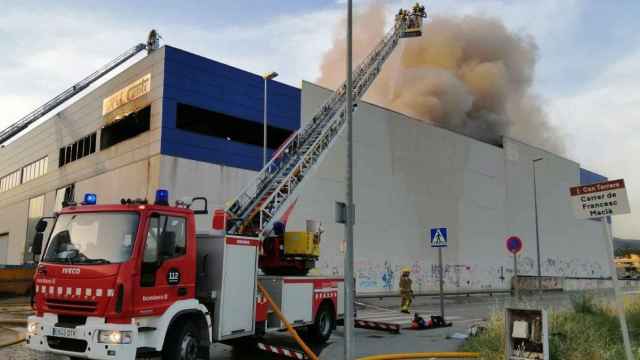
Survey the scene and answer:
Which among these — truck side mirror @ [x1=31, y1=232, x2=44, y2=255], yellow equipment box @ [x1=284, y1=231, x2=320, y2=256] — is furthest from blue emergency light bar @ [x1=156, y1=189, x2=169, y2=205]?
yellow equipment box @ [x1=284, y1=231, x2=320, y2=256]

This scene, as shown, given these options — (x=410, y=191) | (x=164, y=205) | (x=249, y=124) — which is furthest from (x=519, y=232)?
(x=164, y=205)

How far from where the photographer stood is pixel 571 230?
5084cm

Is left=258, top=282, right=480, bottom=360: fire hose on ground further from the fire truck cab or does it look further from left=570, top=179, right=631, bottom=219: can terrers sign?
left=570, top=179, right=631, bottom=219: can terrers sign

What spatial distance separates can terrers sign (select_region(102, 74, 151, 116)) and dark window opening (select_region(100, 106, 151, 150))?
2.42 ft

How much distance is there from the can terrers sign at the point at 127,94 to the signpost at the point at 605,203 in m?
20.4

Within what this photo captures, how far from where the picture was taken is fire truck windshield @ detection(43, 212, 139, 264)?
6.62 meters

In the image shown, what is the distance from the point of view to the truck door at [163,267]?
6.66m

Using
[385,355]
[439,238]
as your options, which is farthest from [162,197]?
[439,238]

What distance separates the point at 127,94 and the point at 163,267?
20586 mm

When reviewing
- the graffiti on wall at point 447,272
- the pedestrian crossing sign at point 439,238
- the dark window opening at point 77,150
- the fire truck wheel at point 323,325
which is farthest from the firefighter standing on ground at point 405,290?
the dark window opening at point 77,150

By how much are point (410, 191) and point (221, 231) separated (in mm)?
25806

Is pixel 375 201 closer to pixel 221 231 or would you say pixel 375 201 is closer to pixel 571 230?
pixel 221 231

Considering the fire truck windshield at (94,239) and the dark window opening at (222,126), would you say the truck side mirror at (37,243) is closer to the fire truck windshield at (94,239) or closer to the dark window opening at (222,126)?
the fire truck windshield at (94,239)

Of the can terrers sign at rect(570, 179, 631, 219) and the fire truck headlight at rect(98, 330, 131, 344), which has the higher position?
the can terrers sign at rect(570, 179, 631, 219)
